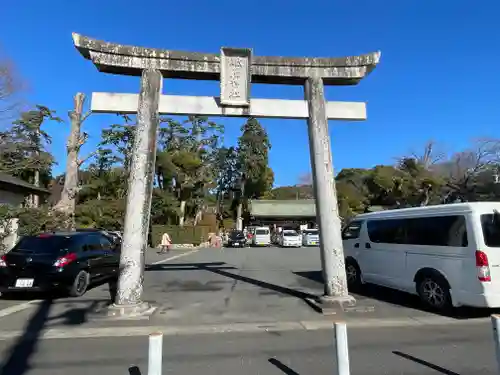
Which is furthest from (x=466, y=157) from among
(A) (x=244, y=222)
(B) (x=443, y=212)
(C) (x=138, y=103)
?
(C) (x=138, y=103)

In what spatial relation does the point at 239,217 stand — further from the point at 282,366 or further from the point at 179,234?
the point at 282,366

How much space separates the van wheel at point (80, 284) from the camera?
8.88m

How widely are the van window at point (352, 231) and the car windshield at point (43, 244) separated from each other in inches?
286

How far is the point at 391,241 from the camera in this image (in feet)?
28.0

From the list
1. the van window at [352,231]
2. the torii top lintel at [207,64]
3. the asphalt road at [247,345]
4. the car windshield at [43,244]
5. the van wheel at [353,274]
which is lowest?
the asphalt road at [247,345]

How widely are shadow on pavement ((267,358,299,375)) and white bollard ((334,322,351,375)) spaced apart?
942 millimetres

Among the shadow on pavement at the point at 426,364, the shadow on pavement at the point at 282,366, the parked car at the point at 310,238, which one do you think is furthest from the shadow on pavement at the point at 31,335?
the parked car at the point at 310,238

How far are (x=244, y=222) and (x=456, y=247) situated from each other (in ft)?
159

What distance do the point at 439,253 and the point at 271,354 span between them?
405 centimetres

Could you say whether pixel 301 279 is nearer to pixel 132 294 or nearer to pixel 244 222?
pixel 132 294

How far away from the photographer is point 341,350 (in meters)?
3.53

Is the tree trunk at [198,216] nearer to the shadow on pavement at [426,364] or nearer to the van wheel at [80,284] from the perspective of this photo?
the van wheel at [80,284]

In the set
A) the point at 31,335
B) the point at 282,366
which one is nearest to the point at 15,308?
the point at 31,335

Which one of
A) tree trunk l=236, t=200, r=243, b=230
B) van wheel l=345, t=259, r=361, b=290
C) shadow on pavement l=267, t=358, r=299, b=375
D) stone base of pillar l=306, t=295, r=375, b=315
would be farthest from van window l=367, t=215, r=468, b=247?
tree trunk l=236, t=200, r=243, b=230
